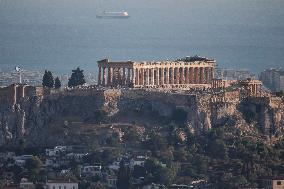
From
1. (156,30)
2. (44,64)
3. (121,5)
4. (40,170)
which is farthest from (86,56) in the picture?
(40,170)

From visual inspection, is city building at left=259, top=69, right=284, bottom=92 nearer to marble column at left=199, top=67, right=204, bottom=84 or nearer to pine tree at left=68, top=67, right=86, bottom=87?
marble column at left=199, top=67, right=204, bottom=84

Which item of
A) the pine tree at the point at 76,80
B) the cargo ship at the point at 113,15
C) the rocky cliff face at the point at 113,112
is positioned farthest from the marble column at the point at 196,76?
Result: the cargo ship at the point at 113,15

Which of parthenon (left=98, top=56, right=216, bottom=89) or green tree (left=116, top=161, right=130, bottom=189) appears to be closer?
green tree (left=116, top=161, right=130, bottom=189)

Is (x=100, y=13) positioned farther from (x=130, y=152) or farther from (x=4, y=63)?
(x=130, y=152)

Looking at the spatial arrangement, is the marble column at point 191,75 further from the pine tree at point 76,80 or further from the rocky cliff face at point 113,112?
the pine tree at point 76,80

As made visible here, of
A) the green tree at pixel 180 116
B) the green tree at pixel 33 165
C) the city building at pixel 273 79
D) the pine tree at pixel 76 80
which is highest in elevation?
the city building at pixel 273 79

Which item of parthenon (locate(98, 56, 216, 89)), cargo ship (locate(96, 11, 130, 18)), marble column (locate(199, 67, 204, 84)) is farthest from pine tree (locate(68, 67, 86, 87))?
cargo ship (locate(96, 11, 130, 18))
